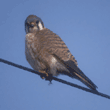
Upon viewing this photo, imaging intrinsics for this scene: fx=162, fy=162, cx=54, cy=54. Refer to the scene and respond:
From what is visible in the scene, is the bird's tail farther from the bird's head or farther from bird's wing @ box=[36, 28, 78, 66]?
the bird's head

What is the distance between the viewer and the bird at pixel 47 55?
245 centimetres

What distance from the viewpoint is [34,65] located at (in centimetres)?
257

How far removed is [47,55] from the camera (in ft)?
8.16

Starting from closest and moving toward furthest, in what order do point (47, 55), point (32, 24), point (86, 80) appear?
point (86, 80), point (47, 55), point (32, 24)

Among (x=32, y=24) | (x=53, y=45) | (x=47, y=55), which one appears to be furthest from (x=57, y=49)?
(x=32, y=24)

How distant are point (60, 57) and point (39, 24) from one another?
74 centimetres

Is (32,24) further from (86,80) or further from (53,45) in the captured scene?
(86,80)

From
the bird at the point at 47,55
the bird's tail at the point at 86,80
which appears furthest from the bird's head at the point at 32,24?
the bird's tail at the point at 86,80

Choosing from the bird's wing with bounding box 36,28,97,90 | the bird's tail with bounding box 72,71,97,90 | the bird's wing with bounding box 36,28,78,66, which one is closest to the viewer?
the bird's tail with bounding box 72,71,97,90

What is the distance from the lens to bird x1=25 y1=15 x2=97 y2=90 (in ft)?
8.03

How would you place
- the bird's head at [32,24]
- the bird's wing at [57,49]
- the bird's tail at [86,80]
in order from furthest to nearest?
the bird's head at [32,24]
the bird's wing at [57,49]
the bird's tail at [86,80]

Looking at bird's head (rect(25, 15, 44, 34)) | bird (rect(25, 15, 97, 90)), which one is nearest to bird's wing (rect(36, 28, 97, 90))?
bird (rect(25, 15, 97, 90))

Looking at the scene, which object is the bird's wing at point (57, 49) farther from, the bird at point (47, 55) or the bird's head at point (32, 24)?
the bird's head at point (32, 24)

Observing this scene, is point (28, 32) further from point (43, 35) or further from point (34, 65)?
point (34, 65)
